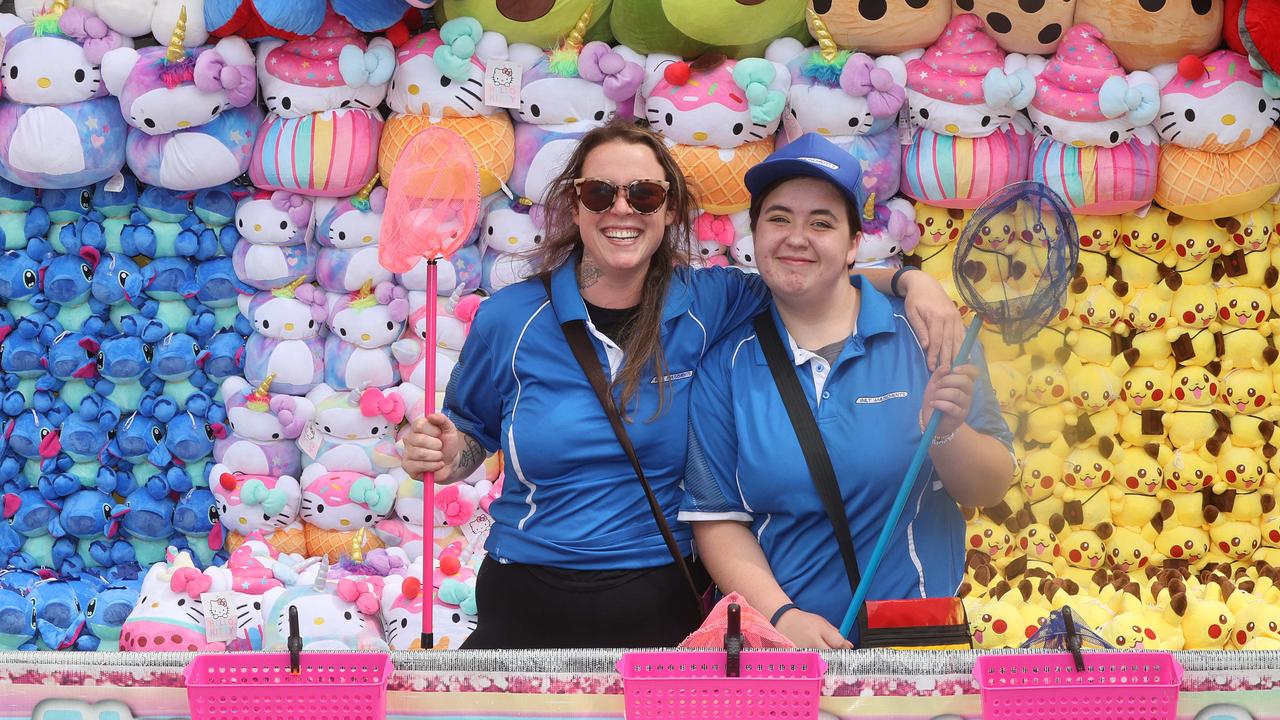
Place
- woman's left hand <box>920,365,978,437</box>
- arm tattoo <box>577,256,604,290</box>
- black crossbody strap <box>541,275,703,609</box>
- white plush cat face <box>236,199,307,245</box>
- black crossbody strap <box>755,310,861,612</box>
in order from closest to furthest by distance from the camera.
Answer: woman's left hand <box>920,365,978,437</box>, black crossbody strap <box>755,310,861,612</box>, black crossbody strap <box>541,275,703,609</box>, arm tattoo <box>577,256,604,290</box>, white plush cat face <box>236,199,307,245</box>

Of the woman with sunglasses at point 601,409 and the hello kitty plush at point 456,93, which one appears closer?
the woman with sunglasses at point 601,409

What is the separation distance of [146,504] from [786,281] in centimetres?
291

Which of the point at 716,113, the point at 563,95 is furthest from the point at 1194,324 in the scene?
the point at 563,95

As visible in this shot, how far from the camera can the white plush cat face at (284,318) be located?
162 inches

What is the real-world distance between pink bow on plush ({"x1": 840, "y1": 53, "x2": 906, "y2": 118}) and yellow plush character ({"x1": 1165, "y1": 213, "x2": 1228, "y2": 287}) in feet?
3.15

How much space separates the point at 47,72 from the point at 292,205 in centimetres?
80

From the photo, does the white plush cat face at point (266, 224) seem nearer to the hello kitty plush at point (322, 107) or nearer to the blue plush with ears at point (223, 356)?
the hello kitty plush at point (322, 107)

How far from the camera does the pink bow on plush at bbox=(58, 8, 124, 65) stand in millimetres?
3916

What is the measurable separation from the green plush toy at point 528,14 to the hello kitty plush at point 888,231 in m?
1.03

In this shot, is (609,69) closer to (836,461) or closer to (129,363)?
(129,363)

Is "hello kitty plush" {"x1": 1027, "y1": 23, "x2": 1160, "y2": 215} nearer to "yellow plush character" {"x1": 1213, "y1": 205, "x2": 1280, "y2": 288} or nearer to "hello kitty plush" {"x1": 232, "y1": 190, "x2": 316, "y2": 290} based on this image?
"yellow plush character" {"x1": 1213, "y1": 205, "x2": 1280, "y2": 288}

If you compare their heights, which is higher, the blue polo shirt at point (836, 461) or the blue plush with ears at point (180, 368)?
the blue polo shirt at point (836, 461)

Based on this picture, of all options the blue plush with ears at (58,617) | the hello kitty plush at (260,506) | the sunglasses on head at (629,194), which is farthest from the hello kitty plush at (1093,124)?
the blue plush with ears at (58,617)

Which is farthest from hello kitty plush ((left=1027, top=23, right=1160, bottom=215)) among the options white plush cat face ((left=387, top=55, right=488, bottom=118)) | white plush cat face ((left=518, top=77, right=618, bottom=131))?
white plush cat face ((left=387, top=55, right=488, bottom=118))
